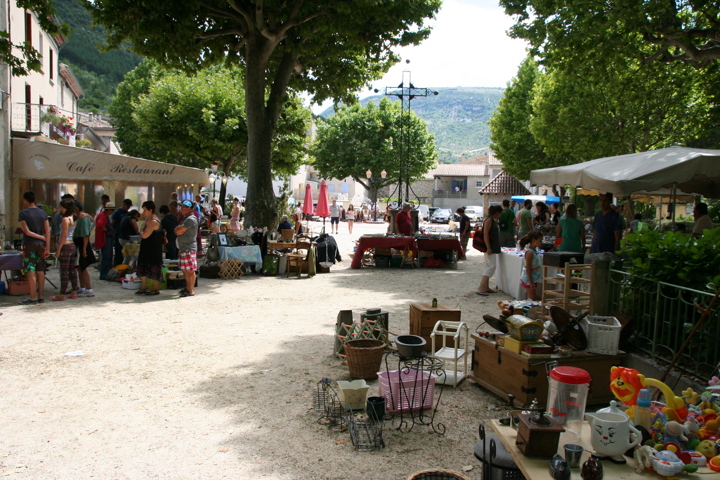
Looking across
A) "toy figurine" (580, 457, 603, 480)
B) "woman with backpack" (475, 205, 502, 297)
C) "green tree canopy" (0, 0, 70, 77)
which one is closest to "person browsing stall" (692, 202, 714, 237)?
"woman with backpack" (475, 205, 502, 297)

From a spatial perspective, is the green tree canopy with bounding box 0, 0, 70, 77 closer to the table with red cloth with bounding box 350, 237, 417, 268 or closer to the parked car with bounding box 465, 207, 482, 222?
the table with red cloth with bounding box 350, 237, 417, 268

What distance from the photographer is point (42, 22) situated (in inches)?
381

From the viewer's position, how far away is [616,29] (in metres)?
12.3

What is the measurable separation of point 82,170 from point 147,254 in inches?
207

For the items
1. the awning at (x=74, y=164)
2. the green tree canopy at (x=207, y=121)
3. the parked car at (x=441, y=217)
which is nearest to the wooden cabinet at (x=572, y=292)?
the awning at (x=74, y=164)

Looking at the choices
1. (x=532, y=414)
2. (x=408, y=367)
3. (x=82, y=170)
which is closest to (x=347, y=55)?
(x=82, y=170)

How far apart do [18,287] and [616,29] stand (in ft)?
44.8

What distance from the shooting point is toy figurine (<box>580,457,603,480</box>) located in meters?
2.53

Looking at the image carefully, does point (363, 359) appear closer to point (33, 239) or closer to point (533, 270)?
point (533, 270)

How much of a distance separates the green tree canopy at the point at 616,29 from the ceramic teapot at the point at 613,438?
1097 centimetres

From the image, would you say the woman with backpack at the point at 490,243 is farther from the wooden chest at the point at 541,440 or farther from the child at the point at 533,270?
the wooden chest at the point at 541,440

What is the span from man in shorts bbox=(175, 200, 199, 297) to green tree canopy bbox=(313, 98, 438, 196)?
43053mm

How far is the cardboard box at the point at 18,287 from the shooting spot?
10.1 metres

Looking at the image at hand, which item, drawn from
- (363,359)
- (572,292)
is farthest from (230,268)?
(572,292)
